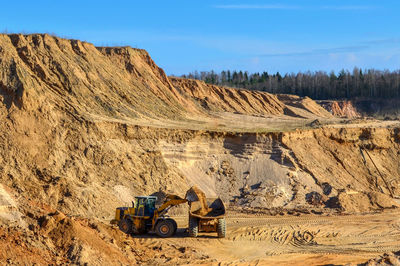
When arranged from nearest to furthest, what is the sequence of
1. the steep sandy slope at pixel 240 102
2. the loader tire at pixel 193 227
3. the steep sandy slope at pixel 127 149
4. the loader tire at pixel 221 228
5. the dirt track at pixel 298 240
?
1. the dirt track at pixel 298 240
2. the loader tire at pixel 193 227
3. the loader tire at pixel 221 228
4. the steep sandy slope at pixel 127 149
5. the steep sandy slope at pixel 240 102

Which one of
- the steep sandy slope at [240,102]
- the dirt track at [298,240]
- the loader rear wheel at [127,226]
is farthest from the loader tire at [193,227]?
the steep sandy slope at [240,102]

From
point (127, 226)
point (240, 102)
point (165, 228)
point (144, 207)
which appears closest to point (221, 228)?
point (165, 228)

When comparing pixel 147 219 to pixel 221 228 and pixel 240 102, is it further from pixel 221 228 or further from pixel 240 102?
pixel 240 102

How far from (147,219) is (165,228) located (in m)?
0.85

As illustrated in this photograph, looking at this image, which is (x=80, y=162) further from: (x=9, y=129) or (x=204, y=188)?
(x=204, y=188)

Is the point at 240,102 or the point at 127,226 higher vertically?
the point at 240,102

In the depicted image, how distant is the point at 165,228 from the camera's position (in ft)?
72.3

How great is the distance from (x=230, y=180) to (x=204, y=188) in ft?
5.65

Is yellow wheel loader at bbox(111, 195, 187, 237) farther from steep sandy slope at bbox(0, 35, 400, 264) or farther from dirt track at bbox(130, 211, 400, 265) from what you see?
steep sandy slope at bbox(0, 35, 400, 264)

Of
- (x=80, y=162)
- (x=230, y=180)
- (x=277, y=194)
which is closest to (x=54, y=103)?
(x=80, y=162)

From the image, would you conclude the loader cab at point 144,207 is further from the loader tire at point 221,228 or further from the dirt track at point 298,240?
the loader tire at point 221,228

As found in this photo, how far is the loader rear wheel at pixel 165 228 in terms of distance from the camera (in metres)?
22.0

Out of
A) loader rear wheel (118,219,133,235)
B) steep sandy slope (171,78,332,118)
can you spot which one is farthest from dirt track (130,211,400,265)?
steep sandy slope (171,78,332,118)

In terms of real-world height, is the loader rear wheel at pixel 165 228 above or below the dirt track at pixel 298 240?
above
